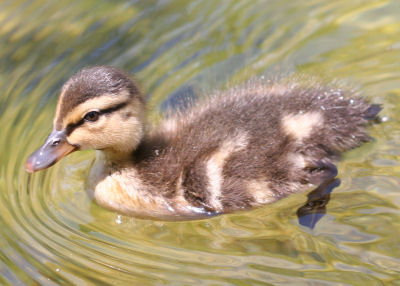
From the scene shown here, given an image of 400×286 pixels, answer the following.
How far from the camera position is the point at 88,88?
2469 mm

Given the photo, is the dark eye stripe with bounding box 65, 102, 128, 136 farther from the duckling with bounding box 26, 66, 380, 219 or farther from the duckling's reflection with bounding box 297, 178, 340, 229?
the duckling's reflection with bounding box 297, 178, 340, 229

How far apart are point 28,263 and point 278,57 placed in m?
1.80

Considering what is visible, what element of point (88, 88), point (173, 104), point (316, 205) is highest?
point (88, 88)

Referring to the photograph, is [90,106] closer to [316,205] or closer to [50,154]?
[50,154]

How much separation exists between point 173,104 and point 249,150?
2.49 feet

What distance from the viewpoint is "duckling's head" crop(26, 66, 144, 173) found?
2479 millimetres

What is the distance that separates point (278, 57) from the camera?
3576 mm

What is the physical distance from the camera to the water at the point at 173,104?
238 centimetres

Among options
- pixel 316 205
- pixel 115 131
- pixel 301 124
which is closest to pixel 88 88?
pixel 115 131

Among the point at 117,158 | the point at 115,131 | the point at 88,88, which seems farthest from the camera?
the point at 117,158

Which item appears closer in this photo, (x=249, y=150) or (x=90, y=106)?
(x=90, y=106)

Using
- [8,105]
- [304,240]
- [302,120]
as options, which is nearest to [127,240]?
[304,240]

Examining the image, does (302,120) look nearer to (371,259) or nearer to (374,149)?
(374,149)

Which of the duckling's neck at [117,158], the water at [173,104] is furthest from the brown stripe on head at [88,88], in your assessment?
the water at [173,104]
